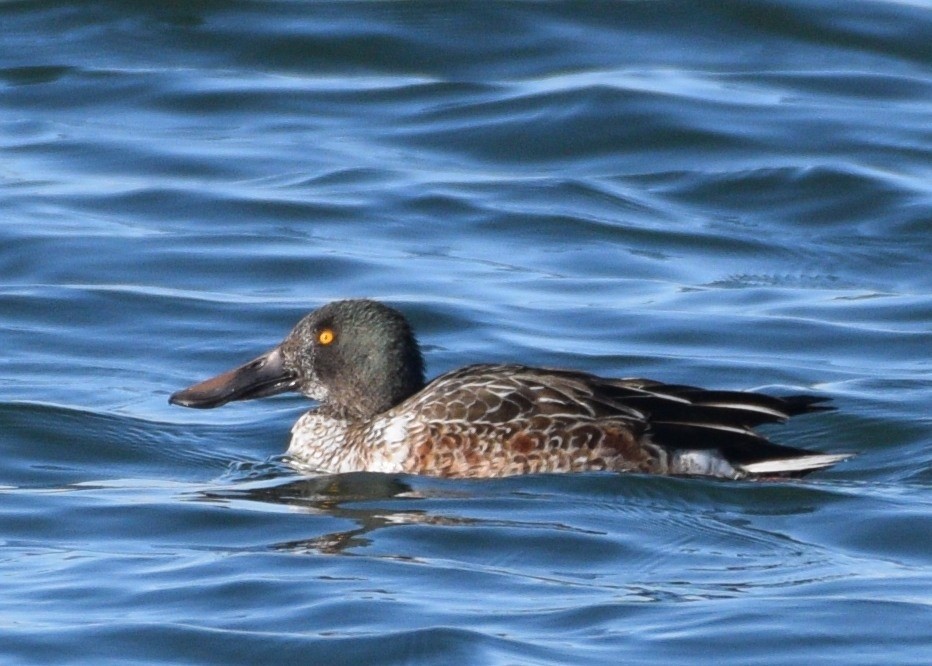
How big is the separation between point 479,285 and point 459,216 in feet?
5.97

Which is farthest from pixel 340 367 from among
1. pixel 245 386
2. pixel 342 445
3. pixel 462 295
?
pixel 462 295

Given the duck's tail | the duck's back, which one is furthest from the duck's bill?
the duck's tail

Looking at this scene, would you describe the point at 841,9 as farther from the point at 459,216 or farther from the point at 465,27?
the point at 459,216

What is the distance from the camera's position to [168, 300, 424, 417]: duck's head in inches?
420

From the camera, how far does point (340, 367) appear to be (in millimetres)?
10820

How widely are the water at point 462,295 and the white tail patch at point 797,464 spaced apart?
0.11m

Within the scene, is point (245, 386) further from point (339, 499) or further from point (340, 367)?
point (339, 499)

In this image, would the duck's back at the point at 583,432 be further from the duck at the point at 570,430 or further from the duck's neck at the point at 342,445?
the duck's neck at the point at 342,445

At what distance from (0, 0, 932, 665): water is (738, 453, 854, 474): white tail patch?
0.35 feet

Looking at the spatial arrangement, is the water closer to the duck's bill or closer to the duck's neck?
the duck's neck

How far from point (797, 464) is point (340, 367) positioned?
244cm

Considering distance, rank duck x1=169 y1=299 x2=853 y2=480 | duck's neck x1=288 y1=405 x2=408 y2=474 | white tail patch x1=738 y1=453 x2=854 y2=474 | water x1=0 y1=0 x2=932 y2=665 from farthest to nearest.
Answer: duck's neck x1=288 y1=405 x2=408 y2=474
duck x1=169 y1=299 x2=853 y2=480
white tail patch x1=738 y1=453 x2=854 y2=474
water x1=0 y1=0 x2=932 y2=665

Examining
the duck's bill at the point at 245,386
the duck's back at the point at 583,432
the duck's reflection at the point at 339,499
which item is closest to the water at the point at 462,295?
the duck's reflection at the point at 339,499

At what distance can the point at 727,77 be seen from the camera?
65.9ft
